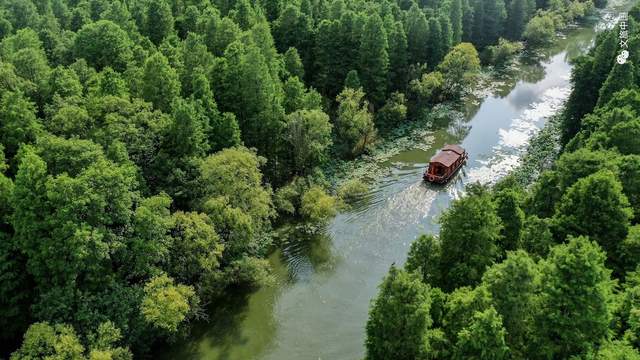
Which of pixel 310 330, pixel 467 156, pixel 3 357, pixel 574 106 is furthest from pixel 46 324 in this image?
pixel 574 106

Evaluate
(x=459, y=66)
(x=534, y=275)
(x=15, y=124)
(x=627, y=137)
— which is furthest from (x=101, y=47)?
(x=627, y=137)

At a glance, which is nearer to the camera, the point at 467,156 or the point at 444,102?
the point at 467,156

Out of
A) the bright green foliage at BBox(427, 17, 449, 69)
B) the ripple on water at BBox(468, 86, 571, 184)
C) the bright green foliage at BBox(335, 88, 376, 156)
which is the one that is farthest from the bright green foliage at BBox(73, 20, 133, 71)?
the bright green foliage at BBox(427, 17, 449, 69)

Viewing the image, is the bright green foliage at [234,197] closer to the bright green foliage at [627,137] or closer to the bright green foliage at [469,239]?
the bright green foliage at [469,239]

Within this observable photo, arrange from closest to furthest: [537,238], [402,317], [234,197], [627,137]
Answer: [402,317]
[537,238]
[234,197]
[627,137]

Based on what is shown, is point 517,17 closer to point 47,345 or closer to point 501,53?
point 501,53

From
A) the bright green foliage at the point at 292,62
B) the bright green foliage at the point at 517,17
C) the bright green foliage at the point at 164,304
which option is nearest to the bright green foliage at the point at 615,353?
the bright green foliage at the point at 164,304

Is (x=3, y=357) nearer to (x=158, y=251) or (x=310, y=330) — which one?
(x=158, y=251)
